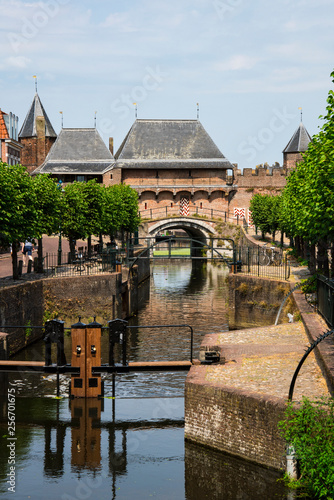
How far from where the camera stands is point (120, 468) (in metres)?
12.7

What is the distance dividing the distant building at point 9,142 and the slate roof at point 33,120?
1494 millimetres

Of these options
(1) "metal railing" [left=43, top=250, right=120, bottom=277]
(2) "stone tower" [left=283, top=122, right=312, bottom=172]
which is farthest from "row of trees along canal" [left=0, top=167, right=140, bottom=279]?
(2) "stone tower" [left=283, top=122, right=312, bottom=172]

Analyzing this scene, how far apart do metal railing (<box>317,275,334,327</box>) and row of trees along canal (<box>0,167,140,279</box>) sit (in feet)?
34.0

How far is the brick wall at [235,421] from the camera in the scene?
1113 centimetres

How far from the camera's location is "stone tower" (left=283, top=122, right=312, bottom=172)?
66750 millimetres

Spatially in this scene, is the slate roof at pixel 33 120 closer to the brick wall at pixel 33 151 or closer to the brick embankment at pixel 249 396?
the brick wall at pixel 33 151

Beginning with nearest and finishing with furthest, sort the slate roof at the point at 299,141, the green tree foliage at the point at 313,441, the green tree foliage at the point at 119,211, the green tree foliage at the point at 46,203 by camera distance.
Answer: the green tree foliage at the point at 313,441, the green tree foliage at the point at 46,203, the green tree foliage at the point at 119,211, the slate roof at the point at 299,141

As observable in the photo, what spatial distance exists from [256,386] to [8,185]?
44.1 ft

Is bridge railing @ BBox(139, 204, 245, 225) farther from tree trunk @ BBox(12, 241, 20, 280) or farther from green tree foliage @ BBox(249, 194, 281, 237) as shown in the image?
tree trunk @ BBox(12, 241, 20, 280)

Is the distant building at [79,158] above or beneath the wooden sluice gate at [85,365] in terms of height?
above

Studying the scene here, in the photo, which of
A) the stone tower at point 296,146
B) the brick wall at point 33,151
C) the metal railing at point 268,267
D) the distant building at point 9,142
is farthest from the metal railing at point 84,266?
the stone tower at point 296,146

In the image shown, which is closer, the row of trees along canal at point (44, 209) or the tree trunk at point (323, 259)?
the tree trunk at point (323, 259)

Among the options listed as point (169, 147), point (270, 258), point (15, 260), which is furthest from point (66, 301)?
point (169, 147)

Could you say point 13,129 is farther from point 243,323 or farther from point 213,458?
point 213,458
